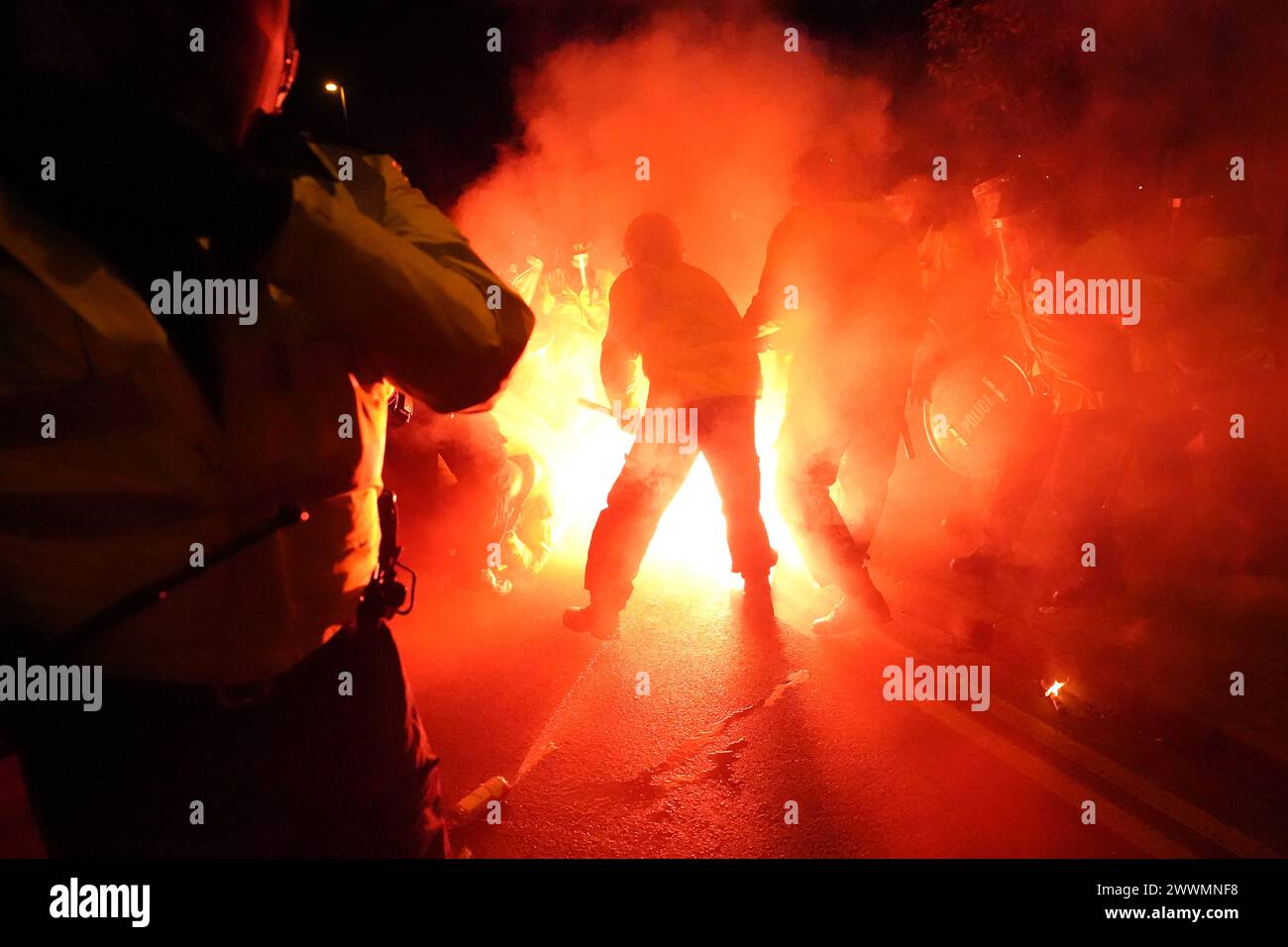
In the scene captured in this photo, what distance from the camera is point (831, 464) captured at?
4.41 meters

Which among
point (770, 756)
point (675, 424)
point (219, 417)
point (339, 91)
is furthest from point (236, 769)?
point (675, 424)

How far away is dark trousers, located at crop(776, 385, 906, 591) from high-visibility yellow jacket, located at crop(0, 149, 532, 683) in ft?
11.1

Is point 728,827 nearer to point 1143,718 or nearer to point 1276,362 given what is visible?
point 1143,718

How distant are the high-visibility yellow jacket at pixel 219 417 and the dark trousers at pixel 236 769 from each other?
3.0 inches

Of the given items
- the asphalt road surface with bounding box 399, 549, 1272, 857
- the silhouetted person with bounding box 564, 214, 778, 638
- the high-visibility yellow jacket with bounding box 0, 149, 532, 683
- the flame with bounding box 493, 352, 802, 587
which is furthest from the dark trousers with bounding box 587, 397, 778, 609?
the high-visibility yellow jacket with bounding box 0, 149, 532, 683

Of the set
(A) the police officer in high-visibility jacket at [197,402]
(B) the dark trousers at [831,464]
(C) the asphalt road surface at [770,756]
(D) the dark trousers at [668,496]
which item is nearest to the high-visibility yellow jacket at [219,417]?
(A) the police officer in high-visibility jacket at [197,402]

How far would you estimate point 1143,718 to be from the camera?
3.16 meters

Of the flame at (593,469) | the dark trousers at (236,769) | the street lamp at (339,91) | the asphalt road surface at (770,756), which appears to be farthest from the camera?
the flame at (593,469)

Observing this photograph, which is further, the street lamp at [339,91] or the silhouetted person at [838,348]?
the silhouetted person at [838,348]

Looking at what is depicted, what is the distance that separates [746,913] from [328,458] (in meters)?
1.44

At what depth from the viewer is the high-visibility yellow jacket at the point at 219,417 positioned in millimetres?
950

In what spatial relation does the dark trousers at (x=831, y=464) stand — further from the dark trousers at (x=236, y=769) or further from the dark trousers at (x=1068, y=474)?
the dark trousers at (x=236, y=769)

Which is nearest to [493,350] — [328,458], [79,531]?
[328,458]

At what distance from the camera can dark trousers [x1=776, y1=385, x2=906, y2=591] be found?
427 cm
